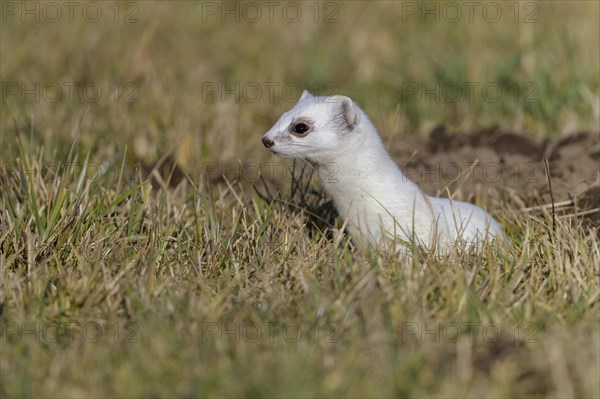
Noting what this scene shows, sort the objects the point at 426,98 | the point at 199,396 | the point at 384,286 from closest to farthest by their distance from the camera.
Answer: the point at 199,396 < the point at 384,286 < the point at 426,98

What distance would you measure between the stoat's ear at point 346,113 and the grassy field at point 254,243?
453 millimetres

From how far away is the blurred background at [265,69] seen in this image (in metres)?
5.59

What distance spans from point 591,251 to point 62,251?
6.67 feet

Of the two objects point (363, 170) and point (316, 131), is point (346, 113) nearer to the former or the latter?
point (316, 131)

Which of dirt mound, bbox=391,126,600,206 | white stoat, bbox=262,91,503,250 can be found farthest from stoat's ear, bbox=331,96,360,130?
dirt mound, bbox=391,126,600,206

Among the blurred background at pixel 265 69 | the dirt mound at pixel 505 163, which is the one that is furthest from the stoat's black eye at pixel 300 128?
the blurred background at pixel 265 69

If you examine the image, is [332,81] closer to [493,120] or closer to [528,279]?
[493,120]

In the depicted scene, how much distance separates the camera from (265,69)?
22.5 feet

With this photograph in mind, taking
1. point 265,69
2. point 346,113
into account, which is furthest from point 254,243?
point 265,69

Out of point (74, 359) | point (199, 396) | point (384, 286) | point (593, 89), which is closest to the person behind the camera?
point (199, 396)

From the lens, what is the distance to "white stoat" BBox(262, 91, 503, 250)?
3721mm

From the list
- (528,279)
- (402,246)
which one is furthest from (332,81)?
(528,279)

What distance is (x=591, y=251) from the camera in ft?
11.4

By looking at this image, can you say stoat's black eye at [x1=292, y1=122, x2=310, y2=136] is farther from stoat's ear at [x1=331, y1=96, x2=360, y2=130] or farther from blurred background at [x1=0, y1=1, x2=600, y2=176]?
blurred background at [x1=0, y1=1, x2=600, y2=176]
